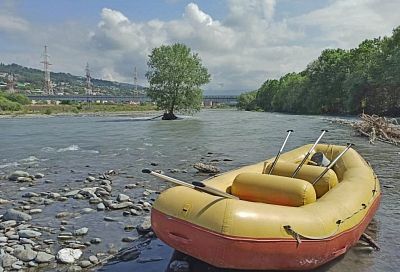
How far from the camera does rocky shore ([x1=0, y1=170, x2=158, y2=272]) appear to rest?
6.24 metres

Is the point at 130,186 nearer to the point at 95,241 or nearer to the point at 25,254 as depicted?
the point at 95,241

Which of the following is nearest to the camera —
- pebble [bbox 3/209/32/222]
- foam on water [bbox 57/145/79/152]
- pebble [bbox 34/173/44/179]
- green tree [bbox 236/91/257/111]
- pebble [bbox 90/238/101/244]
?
pebble [bbox 90/238/101/244]

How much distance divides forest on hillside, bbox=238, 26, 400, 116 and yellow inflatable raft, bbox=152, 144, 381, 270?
46592 mm

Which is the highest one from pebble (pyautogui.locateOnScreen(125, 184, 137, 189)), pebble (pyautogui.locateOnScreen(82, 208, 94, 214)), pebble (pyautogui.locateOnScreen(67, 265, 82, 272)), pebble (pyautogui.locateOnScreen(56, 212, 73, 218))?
pebble (pyautogui.locateOnScreen(67, 265, 82, 272))

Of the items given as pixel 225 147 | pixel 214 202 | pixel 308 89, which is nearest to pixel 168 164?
pixel 225 147

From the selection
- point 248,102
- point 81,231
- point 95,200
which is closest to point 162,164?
point 95,200

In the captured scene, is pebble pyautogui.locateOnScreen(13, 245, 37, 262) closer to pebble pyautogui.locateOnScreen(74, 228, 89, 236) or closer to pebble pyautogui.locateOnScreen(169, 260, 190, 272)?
pebble pyautogui.locateOnScreen(74, 228, 89, 236)

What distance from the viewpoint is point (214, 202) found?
538 cm

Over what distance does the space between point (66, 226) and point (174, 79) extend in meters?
46.4

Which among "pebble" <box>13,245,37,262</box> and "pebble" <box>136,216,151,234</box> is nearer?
"pebble" <box>13,245,37,262</box>

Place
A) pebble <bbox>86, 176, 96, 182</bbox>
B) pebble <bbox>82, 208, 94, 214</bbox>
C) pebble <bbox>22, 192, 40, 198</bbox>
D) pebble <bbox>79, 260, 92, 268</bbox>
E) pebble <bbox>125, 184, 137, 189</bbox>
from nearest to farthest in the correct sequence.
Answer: pebble <bbox>79, 260, 92, 268</bbox> → pebble <bbox>82, 208, 94, 214</bbox> → pebble <bbox>22, 192, 40, 198</bbox> → pebble <bbox>125, 184, 137, 189</bbox> → pebble <bbox>86, 176, 96, 182</bbox>

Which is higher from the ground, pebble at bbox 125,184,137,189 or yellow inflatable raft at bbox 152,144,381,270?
yellow inflatable raft at bbox 152,144,381,270

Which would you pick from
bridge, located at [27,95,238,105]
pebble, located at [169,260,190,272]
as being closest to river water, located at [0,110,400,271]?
pebble, located at [169,260,190,272]

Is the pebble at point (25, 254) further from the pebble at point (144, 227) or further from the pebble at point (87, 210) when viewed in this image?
the pebble at point (87, 210)
